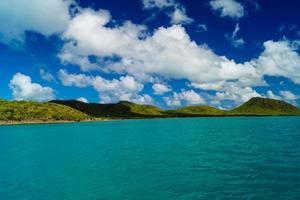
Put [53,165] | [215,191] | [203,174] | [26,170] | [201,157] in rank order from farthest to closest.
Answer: [201,157]
[53,165]
[26,170]
[203,174]
[215,191]

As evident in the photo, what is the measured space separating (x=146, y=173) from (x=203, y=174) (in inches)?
320

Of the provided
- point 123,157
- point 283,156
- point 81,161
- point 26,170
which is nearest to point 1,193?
point 26,170

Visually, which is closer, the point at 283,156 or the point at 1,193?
the point at 1,193

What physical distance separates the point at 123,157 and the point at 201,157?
15151mm

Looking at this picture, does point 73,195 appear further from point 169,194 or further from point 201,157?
point 201,157

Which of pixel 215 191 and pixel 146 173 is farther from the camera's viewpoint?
pixel 146 173

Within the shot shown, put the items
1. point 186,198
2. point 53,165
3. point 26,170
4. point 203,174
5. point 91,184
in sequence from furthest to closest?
point 53,165 < point 26,170 < point 203,174 < point 91,184 < point 186,198

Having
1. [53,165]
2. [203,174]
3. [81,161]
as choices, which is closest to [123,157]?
[81,161]

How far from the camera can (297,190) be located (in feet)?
120

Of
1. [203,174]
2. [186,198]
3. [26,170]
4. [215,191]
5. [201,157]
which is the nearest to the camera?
[186,198]

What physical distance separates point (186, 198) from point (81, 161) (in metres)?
32.6

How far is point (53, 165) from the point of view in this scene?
59812 mm

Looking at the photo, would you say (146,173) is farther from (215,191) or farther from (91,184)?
(215,191)

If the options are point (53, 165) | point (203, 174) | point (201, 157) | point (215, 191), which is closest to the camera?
point (215, 191)
